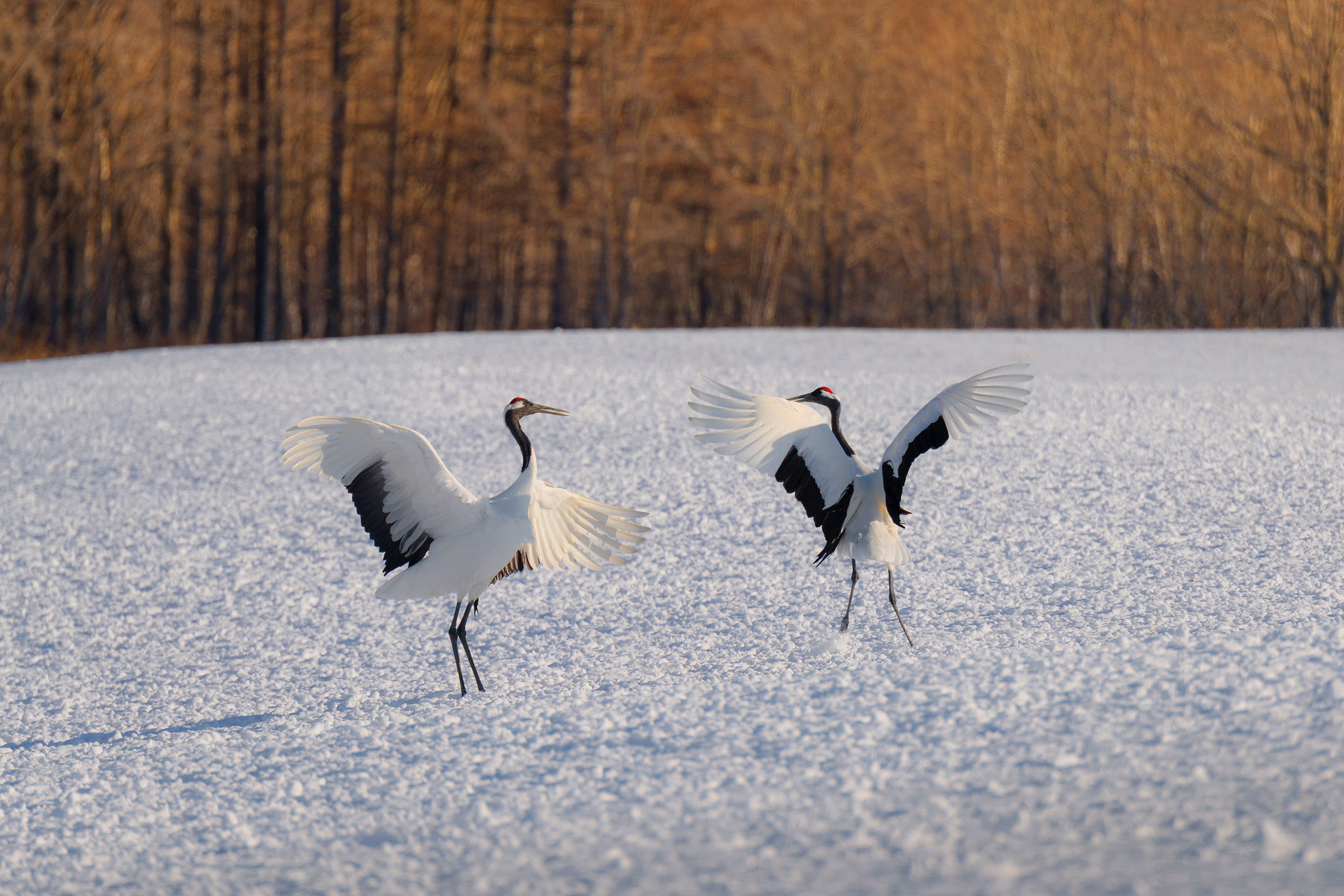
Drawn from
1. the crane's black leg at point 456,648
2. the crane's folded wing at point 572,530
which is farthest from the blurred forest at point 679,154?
the crane's folded wing at point 572,530

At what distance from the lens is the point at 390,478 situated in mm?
4289

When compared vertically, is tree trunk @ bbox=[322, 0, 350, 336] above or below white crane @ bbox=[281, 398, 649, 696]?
above

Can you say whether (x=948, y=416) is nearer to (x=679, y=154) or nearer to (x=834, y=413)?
(x=834, y=413)

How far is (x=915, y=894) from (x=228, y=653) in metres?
4.13

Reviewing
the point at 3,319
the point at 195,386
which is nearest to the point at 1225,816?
the point at 195,386

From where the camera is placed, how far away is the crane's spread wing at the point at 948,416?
4.18 metres

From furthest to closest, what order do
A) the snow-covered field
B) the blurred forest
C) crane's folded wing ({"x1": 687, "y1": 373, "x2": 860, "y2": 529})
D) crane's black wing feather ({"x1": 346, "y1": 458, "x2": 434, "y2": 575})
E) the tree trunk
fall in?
the tree trunk < the blurred forest < crane's folded wing ({"x1": 687, "y1": 373, "x2": 860, "y2": 529}) < crane's black wing feather ({"x1": 346, "y1": 458, "x2": 434, "y2": 575}) < the snow-covered field

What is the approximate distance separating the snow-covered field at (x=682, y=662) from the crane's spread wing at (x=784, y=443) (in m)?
0.70

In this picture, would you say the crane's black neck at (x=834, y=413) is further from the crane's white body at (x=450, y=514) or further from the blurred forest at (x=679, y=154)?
the blurred forest at (x=679, y=154)

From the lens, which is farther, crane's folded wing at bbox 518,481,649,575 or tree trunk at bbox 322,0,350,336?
tree trunk at bbox 322,0,350,336

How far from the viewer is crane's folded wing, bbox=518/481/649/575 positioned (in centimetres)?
430

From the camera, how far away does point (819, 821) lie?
294 cm

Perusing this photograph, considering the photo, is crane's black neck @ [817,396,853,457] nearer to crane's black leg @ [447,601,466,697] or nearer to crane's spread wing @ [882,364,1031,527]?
crane's spread wing @ [882,364,1031,527]

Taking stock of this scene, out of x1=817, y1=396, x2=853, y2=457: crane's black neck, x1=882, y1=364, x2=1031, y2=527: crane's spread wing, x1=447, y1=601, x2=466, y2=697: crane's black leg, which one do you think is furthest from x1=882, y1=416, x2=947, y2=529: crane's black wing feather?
x1=447, y1=601, x2=466, y2=697: crane's black leg
